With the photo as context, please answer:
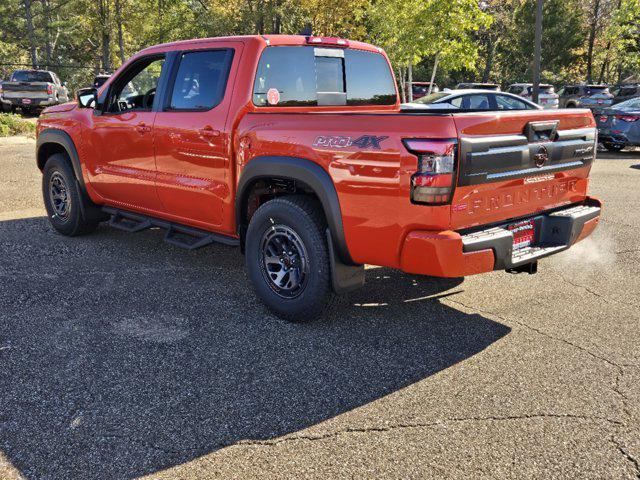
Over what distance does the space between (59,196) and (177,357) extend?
3544 millimetres

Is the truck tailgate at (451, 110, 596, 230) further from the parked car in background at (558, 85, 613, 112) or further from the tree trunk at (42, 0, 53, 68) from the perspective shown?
the tree trunk at (42, 0, 53, 68)

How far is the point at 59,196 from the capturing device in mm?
6375

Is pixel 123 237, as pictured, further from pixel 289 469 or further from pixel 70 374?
pixel 289 469

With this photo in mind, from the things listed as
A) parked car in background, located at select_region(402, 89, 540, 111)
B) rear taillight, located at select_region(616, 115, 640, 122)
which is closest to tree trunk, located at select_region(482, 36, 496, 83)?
rear taillight, located at select_region(616, 115, 640, 122)

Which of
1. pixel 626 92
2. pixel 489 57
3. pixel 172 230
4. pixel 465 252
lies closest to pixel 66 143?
pixel 172 230

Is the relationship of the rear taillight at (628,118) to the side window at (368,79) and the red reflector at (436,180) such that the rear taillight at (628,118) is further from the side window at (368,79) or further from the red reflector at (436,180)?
the red reflector at (436,180)

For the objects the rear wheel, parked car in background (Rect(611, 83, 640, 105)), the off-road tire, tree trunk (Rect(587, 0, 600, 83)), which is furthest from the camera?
tree trunk (Rect(587, 0, 600, 83))

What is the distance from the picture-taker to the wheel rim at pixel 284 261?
13.2ft

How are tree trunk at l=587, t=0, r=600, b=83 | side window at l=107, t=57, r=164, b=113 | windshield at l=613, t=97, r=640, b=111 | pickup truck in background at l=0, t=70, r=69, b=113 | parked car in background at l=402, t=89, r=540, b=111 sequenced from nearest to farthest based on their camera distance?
side window at l=107, t=57, r=164, b=113, parked car in background at l=402, t=89, r=540, b=111, windshield at l=613, t=97, r=640, b=111, pickup truck in background at l=0, t=70, r=69, b=113, tree trunk at l=587, t=0, r=600, b=83

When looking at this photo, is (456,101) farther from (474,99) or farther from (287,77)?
(287,77)

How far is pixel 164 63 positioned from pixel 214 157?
44.7 inches

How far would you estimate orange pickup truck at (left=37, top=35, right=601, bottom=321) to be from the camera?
3396mm

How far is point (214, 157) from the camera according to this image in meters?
4.47

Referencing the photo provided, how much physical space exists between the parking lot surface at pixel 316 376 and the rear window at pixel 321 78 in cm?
156
